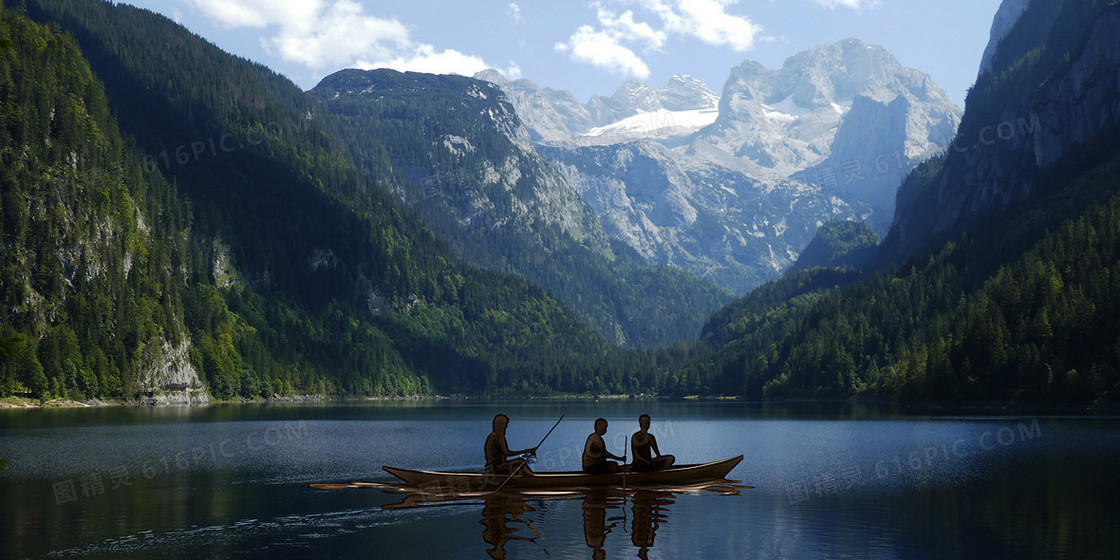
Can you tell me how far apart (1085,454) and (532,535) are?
57306 millimetres

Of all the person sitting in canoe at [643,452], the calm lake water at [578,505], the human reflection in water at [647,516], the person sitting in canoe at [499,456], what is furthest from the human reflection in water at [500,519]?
the person sitting in canoe at [643,452]

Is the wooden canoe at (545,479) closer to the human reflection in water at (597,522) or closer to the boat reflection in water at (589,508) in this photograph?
the boat reflection in water at (589,508)

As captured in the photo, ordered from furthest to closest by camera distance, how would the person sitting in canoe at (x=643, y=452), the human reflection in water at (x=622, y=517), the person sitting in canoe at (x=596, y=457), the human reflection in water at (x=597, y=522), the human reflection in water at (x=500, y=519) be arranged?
the person sitting in canoe at (x=643, y=452) < the person sitting in canoe at (x=596, y=457) < the human reflection in water at (x=500, y=519) < the human reflection in water at (x=622, y=517) < the human reflection in water at (x=597, y=522)

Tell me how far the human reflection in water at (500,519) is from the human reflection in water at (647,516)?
5.52 m

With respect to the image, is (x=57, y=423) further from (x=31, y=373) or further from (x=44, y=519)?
(x=44, y=519)

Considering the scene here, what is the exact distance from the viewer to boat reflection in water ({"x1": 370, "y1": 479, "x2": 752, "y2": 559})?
47594 millimetres

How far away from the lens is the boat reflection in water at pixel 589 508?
47.6m

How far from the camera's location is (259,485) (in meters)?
70.9

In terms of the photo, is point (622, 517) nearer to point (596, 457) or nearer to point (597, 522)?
point (597, 522)

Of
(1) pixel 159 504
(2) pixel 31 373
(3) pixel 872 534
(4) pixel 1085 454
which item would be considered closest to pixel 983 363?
(4) pixel 1085 454

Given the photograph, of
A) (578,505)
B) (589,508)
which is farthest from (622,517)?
(578,505)

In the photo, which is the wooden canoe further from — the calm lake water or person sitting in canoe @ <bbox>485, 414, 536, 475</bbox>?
the calm lake water

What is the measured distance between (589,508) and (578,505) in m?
2.14

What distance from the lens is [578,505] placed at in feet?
194
